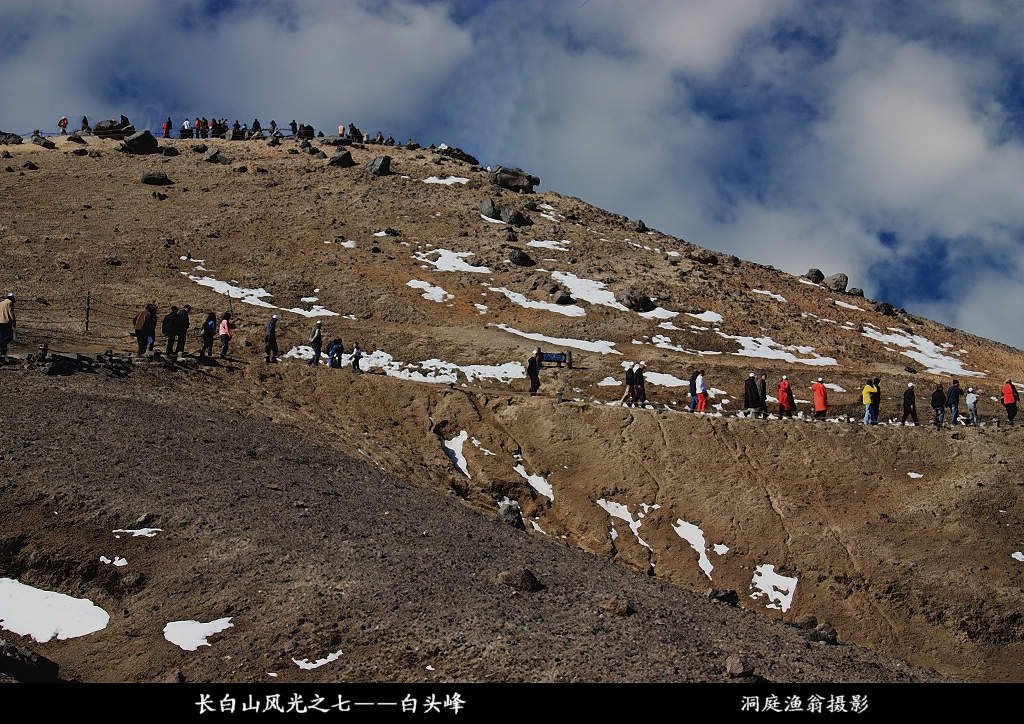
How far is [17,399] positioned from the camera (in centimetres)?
2227

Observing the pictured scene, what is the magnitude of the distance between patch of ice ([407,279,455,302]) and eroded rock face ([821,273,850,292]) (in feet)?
97.4

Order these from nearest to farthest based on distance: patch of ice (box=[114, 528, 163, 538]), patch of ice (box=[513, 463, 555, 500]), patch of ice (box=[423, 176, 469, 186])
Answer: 1. patch of ice (box=[114, 528, 163, 538])
2. patch of ice (box=[513, 463, 555, 500])
3. patch of ice (box=[423, 176, 469, 186])

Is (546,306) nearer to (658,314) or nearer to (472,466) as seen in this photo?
(658,314)

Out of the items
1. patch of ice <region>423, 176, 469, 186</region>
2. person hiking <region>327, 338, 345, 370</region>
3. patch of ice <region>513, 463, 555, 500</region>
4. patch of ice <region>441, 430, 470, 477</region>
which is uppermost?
patch of ice <region>423, 176, 469, 186</region>

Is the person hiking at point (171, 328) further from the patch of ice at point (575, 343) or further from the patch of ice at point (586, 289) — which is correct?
the patch of ice at point (586, 289)

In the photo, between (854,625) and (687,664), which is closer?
(687,664)

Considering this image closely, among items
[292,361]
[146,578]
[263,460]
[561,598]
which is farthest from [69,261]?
[561,598]

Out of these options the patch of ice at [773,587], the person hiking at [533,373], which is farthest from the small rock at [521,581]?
the person hiking at [533,373]

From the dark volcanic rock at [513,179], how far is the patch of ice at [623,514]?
4644 cm

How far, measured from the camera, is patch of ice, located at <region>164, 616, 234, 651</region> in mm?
13023

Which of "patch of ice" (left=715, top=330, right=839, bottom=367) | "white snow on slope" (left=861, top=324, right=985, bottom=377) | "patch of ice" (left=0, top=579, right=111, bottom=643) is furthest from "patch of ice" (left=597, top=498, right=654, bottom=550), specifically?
"white snow on slope" (left=861, top=324, right=985, bottom=377)

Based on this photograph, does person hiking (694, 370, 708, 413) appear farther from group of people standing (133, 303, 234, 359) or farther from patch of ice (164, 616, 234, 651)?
patch of ice (164, 616, 234, 651)

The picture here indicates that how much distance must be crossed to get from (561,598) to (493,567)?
1.86 meters

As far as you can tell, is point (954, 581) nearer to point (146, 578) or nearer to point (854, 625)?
point (854, 625)
